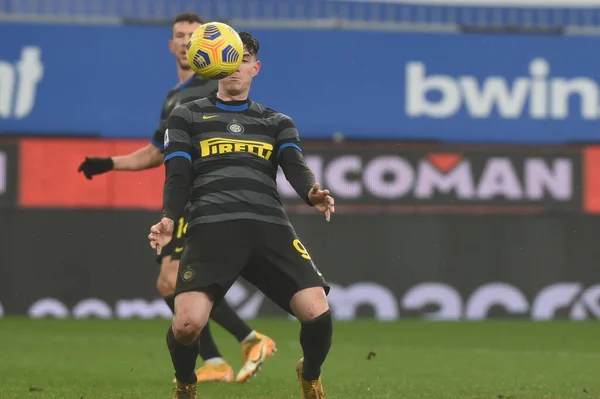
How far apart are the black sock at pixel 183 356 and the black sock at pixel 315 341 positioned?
58cm

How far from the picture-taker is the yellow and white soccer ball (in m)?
6.33

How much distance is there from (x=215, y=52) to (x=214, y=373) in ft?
9.56

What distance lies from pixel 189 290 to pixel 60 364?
12.9ft

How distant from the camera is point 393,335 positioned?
1287 centimetres

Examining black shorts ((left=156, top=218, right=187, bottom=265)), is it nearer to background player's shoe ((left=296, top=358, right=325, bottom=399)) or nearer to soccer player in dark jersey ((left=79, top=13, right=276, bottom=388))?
soccer player in dark jersey ((left=79, top=13, right=276, bottom=388))

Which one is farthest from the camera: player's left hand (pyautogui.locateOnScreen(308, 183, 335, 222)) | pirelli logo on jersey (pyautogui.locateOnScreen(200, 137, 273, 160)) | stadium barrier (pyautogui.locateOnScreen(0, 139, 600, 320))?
stadium barrier (pyautogui.locateOnScreen(0, 139, 600, 320))

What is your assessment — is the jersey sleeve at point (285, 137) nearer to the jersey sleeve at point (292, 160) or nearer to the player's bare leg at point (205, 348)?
the jersey sleeve at point (292, 160)

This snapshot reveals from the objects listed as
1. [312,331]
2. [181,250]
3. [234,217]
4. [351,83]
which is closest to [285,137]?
[234,217]

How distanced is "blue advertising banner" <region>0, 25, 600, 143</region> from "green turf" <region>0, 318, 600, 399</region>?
2321mm

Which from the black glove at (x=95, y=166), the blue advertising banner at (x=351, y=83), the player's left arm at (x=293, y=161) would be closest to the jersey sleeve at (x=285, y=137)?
the player's left arm at (x=293, y=161)

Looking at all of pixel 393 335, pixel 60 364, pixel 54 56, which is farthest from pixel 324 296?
pixel 54 56

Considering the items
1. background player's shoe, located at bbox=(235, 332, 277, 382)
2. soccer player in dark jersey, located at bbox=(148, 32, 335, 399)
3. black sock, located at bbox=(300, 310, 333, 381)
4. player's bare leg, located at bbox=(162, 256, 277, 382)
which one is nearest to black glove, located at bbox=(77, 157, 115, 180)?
player's bare leg, located at bbox=(162, 256, 277, 382)

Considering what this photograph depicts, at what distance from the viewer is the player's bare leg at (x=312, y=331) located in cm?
633

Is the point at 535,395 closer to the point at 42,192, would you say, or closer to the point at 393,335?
the point at 393,335
